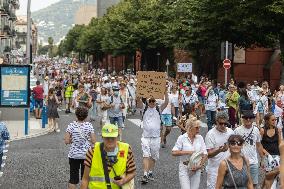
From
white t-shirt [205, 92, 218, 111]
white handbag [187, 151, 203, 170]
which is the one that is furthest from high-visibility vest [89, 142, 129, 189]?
white t-shirt [205, 92, 218, 111]

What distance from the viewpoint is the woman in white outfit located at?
9516mm

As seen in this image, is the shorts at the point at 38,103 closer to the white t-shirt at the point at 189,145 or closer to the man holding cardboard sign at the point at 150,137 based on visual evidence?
the man holding cardboard sign at the point at 150,137

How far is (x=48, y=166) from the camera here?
14.9 metres

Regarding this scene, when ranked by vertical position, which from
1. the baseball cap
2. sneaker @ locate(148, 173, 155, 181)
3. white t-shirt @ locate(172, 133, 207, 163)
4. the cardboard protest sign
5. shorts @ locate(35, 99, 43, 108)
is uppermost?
the cardboard protest sign

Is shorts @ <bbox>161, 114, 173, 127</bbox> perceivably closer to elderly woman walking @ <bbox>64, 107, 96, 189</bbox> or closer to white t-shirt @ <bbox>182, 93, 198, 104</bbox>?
white t-shirt @ <bbox>182, 93, 198, 104</bbox>

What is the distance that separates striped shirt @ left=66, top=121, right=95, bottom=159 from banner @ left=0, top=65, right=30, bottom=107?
13493 millimetres

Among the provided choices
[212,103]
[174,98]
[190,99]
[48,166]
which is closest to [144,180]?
[48,166]

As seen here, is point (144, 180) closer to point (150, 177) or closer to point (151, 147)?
point (150, 177)

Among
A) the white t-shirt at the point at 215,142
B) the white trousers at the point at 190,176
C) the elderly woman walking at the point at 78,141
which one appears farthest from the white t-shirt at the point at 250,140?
the elderly woman walking at the point at 78,141

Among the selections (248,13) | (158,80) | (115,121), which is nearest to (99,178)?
(158,80)

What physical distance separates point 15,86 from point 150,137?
11296mm

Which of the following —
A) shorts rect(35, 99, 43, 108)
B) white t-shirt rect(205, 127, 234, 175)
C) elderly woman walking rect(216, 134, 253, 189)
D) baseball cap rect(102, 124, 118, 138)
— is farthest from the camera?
shorts rect(35, 99, 43, 108)

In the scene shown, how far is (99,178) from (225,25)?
35.4 m

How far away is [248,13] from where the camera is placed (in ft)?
123
